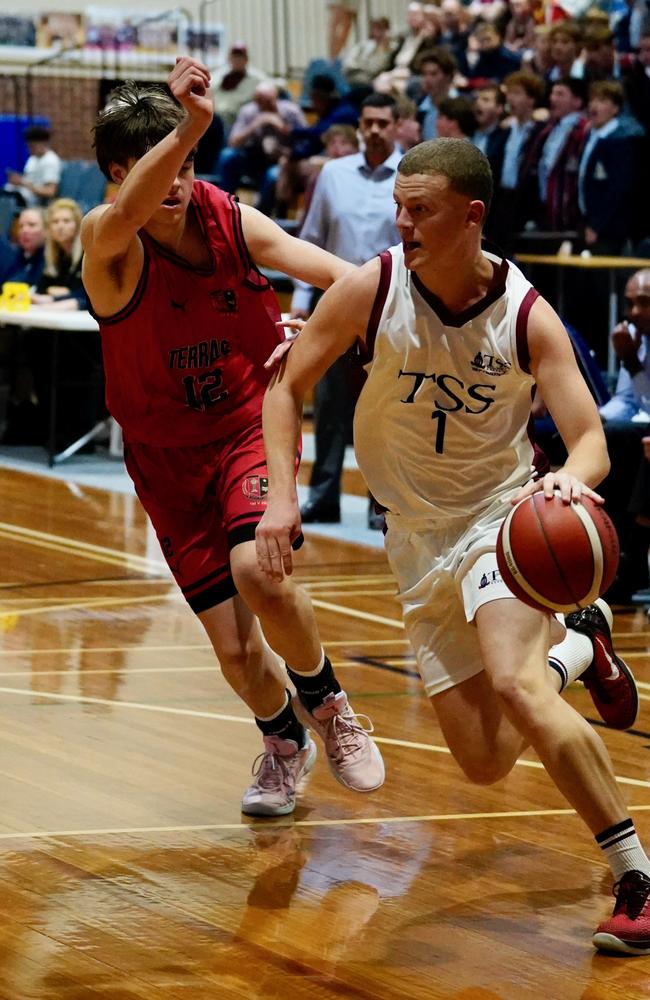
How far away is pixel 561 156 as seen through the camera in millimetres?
12992

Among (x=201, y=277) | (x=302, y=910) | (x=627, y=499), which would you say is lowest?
(x=627, y=499)

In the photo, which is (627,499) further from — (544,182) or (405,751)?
(544,182)

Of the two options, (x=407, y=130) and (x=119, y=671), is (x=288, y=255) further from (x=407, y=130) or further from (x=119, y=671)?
(x=407, y=130)

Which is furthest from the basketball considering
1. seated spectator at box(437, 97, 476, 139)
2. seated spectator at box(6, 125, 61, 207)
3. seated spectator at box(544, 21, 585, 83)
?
seated spectator at box(6, 125, 61, 207)

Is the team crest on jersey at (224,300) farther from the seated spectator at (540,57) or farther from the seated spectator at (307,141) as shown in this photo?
the seated spectator at (307,141)

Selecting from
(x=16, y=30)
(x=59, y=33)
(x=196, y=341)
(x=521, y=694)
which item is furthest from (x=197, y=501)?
(x=59, y=33)

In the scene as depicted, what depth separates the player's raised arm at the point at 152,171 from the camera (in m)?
3.96

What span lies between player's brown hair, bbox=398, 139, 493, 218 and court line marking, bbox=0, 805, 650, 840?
1.74 metres

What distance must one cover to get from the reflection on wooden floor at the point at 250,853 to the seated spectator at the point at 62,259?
18.7 feet

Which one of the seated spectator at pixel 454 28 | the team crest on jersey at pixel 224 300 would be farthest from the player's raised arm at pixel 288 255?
the seated spectator at pixel 454 28

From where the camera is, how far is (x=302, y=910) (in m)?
3.95

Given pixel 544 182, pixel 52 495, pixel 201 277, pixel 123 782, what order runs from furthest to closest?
pixel 544 182
pixel 52 495
pixel 123 782
pixel 201 277

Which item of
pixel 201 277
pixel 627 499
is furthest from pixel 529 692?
pixel 627 499

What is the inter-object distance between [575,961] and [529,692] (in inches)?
22.4
